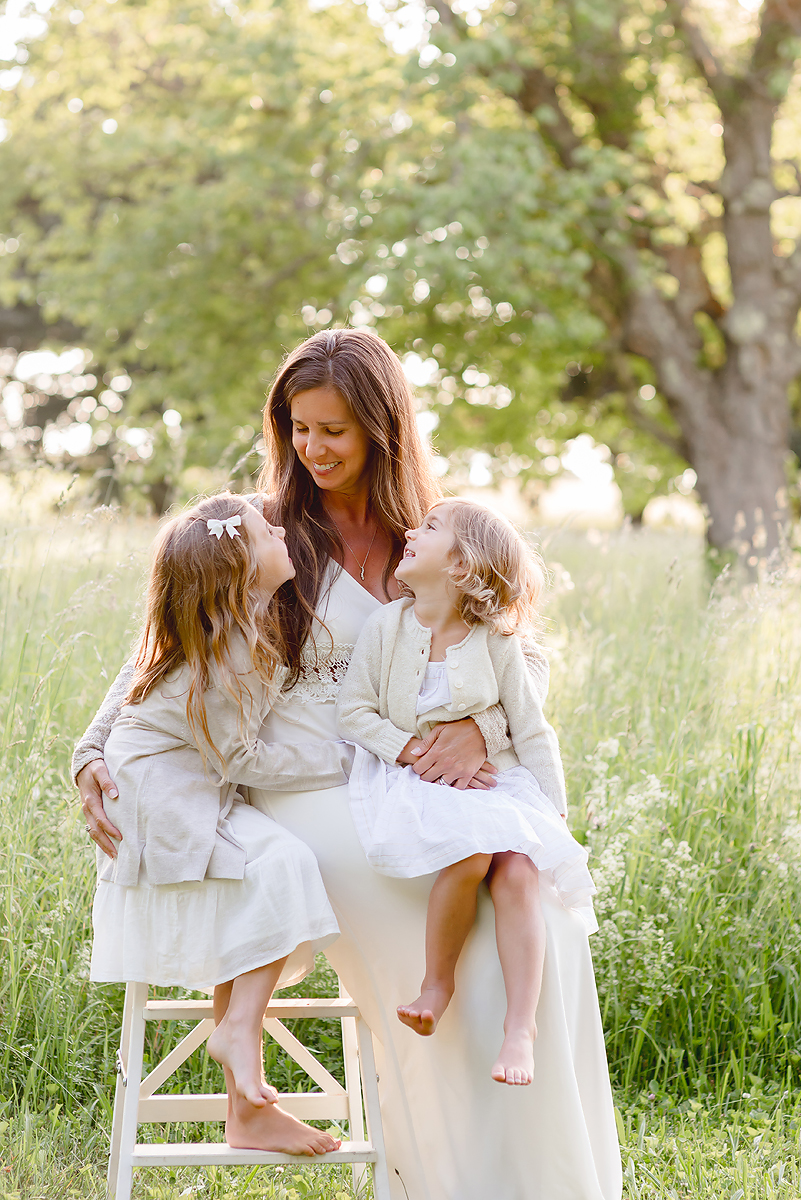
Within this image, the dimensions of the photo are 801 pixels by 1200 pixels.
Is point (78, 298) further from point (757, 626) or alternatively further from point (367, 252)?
point (757, 626)

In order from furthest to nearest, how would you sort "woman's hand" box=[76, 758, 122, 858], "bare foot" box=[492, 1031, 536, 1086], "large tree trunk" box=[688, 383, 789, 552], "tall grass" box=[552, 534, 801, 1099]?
1. "large tree trunk" box=[688, 383, 789, 552]
2. "tall grass" box=[552, 534, 801, 1099]
3. "woman's hand" box=[76, 758, 122, 858]
4. "bare foot" box=[492, 1031, 536, 1086]

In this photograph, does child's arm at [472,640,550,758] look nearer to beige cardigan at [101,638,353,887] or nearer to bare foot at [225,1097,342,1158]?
beige cardigan at [101,638,353,887]

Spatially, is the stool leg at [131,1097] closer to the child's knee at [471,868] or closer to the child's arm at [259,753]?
the child's arm at [259,753]

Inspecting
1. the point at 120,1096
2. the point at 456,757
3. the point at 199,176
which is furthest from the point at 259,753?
the point at 199,176

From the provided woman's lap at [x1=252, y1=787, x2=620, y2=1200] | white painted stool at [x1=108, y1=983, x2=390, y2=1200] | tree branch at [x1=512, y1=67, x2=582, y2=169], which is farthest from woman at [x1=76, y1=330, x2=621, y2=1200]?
tree branch at [x1=512, y1=67, x2=582, y2=169]

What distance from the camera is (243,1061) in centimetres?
199

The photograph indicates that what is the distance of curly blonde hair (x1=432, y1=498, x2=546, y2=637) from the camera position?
2324 mm

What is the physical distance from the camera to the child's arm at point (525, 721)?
2334mm

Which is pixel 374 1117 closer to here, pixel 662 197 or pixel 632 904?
pixel 632 904

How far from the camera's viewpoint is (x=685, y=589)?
579cm

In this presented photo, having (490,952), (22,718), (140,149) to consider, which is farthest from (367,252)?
(490,952)

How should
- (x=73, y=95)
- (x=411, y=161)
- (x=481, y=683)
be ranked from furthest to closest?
(x=73, y=95) < (x=411, y=161) < (x=481, y=683)

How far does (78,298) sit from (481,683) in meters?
9.39

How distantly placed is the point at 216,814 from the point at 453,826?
17.9 inches
